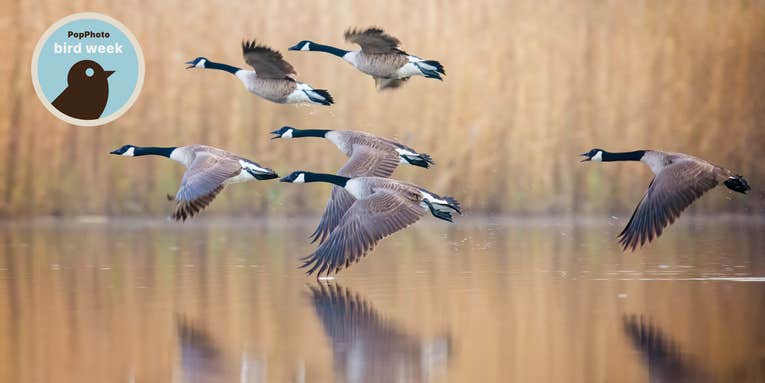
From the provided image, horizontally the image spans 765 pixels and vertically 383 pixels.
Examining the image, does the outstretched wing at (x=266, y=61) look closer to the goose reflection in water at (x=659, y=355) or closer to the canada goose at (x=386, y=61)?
the canada goose at (x=386, y=61)

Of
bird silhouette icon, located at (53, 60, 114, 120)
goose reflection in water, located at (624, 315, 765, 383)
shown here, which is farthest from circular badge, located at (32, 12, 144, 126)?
goose reflection in water, located at (624, 315, 765, 383)

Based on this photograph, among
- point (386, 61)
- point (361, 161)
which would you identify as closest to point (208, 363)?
point (361, 161)

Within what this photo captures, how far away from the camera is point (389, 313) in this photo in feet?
23.0

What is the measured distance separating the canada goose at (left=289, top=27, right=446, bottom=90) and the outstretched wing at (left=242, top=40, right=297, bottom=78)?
512 mm

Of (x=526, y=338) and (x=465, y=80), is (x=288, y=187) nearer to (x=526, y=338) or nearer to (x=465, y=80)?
(x=465, y=80)

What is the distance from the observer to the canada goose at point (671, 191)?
26.4 feet

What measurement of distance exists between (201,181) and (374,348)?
2746mm

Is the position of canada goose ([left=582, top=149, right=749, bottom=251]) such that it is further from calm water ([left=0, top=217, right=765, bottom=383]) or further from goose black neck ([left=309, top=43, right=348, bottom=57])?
goose black neck ([left=309, top=43, right=348, bottom=57])

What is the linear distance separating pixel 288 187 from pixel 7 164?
3.26 meters

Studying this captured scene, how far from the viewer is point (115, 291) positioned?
808 centimetres

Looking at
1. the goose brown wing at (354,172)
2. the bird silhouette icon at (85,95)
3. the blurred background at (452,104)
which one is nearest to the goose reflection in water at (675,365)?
the goose brown wing at (354,172)

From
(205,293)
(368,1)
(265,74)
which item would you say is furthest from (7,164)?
(205,293)

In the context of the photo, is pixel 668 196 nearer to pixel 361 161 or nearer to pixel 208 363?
pixel 361 161

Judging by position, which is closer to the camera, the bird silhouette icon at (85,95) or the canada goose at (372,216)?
the canada goose at (372,216)
